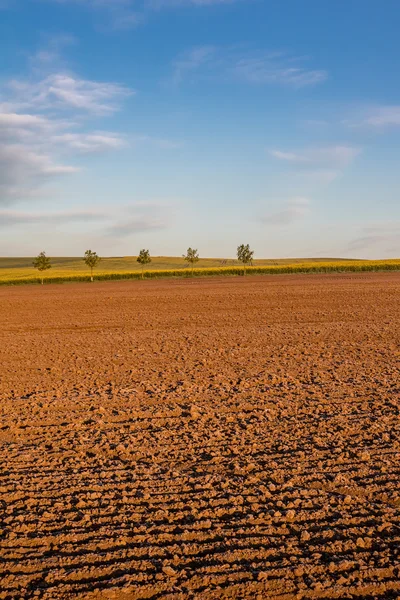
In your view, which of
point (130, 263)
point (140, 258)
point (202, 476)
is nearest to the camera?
point (202, 476)

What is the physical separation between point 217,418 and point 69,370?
4.97 meters

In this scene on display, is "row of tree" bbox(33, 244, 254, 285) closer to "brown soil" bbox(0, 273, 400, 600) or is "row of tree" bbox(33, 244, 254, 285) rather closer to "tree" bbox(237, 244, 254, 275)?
"tree" bbox(237, 244, 254, 275)

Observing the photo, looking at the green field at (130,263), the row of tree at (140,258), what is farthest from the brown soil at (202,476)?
the green field at (130,263)

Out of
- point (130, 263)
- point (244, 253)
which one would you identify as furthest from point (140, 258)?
point (130, 263)

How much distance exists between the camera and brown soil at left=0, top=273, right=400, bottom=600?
4.02m

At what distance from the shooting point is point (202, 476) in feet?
18.5

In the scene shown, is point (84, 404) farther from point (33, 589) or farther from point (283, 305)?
point (283, 305)

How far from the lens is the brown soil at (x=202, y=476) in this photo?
4023 millimetres

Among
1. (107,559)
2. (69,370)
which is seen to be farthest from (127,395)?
(107,559)

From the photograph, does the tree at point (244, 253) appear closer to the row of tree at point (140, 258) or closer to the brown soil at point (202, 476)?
the row of tree at point (140, 258)

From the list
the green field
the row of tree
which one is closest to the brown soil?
the row of tree

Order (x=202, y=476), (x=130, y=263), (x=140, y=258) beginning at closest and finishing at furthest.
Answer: (x=202, y=476), (x=140, y=258), (x=130, y=263)

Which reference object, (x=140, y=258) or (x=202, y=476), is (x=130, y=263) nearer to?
(x=140, y=258)

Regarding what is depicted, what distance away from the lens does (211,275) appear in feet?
223
